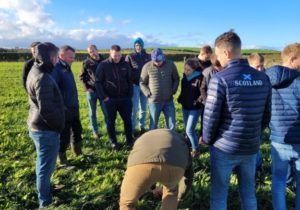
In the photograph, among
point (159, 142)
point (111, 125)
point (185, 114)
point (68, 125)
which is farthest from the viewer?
point (111, 125)

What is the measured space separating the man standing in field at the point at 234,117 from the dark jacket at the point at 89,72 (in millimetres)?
4927

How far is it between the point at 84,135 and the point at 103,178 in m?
2.89

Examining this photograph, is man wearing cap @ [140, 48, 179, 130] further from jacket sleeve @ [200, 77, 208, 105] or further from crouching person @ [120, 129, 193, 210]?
crouching person @ [120, 129, 193, 210]

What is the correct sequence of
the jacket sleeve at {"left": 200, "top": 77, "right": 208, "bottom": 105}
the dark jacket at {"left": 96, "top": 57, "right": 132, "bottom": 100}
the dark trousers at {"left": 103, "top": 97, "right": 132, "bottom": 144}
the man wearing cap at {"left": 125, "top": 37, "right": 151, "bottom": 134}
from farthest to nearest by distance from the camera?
the man wearing cap at {"left": 125, "top": 37, "right": 151, "bottom": 134}
the dark trousers at {"left": 103, "top": 97, "right": 132, "bottom": 144}
the dark jacket at {"left": 96, "top": 57, "right": 132, "bottom": 100}
the jacket sleeve at {"left": 200, "top": 77, "right": 208, "bottom": 105}

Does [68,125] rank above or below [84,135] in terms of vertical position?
above

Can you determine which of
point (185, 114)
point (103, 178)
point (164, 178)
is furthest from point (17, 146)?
point (164, 178)

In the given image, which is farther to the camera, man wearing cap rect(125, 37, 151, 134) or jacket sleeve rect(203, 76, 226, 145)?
man wearing cap rect(125, 37, 151, 134)

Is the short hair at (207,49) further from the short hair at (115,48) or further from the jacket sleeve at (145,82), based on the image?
the short hair at (115,48)

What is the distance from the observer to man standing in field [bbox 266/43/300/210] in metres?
4.74

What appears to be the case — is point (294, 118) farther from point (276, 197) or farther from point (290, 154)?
point (276, 197)

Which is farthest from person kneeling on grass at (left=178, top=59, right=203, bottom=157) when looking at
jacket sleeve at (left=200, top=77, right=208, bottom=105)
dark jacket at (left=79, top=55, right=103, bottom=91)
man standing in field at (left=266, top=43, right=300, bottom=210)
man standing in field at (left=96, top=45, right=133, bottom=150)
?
man standing in field at (left=266, top=43, right=300, bottom=210)

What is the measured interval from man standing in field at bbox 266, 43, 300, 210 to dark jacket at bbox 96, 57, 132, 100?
376cm

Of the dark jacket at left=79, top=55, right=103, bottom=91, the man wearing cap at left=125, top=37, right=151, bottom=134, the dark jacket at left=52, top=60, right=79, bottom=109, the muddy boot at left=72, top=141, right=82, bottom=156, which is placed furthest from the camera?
the man wearing cap at left=125, top=37, right=151, bottom=134

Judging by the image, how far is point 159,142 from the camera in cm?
407
